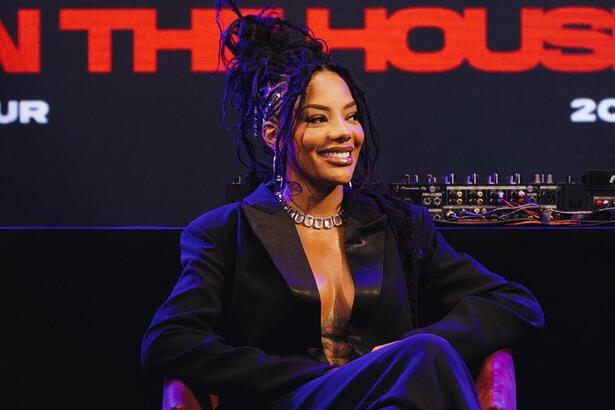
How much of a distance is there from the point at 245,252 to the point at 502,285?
0.66m

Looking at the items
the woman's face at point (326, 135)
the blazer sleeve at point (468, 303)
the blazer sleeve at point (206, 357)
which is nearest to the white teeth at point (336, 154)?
the woman's face at point (326, 135)

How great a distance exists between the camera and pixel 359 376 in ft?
5.82

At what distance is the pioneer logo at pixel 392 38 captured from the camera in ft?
16.5

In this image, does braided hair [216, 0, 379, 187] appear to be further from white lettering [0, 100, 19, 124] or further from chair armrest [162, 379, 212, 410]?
white lettering [0, 100, 19, 124]

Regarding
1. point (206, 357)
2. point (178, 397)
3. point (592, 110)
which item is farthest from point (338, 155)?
point (592, 110)

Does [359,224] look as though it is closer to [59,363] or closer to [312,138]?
[312,138]

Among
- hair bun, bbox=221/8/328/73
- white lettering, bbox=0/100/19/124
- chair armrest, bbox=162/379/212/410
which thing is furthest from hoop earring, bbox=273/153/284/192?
white lettering, bbox=0/100/19/124

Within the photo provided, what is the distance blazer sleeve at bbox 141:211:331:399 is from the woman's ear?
438 millimetres

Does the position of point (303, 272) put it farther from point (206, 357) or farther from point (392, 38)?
point (392, 38)

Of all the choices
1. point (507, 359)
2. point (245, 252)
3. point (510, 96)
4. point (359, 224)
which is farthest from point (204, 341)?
point (510, 96)

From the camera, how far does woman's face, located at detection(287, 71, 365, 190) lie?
7.30ft

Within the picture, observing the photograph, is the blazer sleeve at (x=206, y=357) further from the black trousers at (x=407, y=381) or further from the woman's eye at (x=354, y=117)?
the woman's eye at (x=354, y=117)

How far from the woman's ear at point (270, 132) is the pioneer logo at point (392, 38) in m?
2.77

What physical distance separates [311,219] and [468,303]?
1.52 feet
